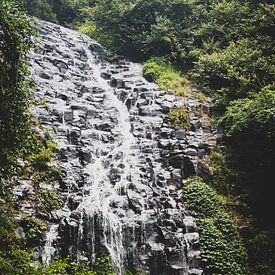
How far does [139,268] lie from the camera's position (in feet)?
29.3

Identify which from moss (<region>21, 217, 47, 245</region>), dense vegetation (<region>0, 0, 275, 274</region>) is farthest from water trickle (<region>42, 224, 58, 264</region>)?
dense vegetation (<region>0, 0, 275, 274</region>)

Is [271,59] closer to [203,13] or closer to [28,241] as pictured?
[203,13]

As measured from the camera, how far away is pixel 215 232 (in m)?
9.95

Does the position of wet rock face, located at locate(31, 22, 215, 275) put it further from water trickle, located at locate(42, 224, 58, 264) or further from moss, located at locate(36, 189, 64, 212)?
moss, located at locate(36, 189, 64, 212)

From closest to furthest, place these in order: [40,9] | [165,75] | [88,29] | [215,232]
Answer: [215,232], [165,75], [40,9], [88,29]

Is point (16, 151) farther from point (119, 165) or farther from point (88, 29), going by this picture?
point (88, 29)

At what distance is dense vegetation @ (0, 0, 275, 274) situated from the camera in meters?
7.22

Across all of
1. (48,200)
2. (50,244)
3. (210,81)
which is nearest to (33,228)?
(50,244)

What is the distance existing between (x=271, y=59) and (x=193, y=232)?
8.53 m

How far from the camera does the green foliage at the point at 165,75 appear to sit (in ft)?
52.3

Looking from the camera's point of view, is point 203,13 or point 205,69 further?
point 203,13

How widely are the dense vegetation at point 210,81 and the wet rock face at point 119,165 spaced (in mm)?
608

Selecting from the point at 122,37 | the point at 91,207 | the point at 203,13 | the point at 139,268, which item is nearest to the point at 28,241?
the point at 91,207

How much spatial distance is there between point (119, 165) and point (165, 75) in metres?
6.79
